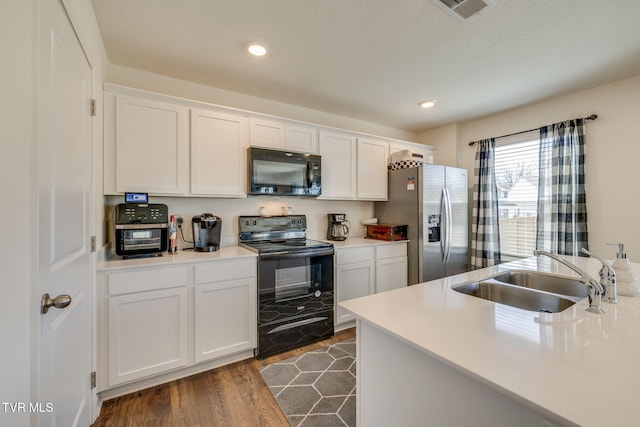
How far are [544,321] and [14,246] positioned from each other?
68.8 inches

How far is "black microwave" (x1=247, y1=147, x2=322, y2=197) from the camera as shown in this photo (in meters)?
2.53

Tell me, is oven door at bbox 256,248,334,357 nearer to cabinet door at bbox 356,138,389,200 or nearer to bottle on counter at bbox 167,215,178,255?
bottle on counter at bbox 167,215,178,255

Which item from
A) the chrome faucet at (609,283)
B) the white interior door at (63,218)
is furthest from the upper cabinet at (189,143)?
the chrome faucet at (609,283)

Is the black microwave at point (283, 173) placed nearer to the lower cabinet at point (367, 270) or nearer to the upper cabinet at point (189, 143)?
the upper cabinet at point (189, 143)

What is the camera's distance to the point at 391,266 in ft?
10.4

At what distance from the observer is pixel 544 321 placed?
1006mm

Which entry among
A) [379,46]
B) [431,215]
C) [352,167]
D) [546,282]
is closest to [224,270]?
[352,167]

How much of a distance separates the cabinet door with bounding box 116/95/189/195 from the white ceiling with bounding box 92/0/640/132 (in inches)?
17.3

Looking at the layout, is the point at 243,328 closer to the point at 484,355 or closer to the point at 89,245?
the point at 89,245

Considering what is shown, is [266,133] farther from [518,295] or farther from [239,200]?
[518,295]

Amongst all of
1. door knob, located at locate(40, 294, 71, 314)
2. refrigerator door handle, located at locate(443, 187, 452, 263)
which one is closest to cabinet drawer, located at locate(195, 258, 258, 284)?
door knob, located at locate(40, 294, 71, 314)

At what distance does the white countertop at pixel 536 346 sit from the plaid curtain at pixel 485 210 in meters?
2.26

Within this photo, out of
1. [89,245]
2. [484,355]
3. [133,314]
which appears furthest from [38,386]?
[484,355]

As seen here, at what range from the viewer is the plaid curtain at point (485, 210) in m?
3.43
